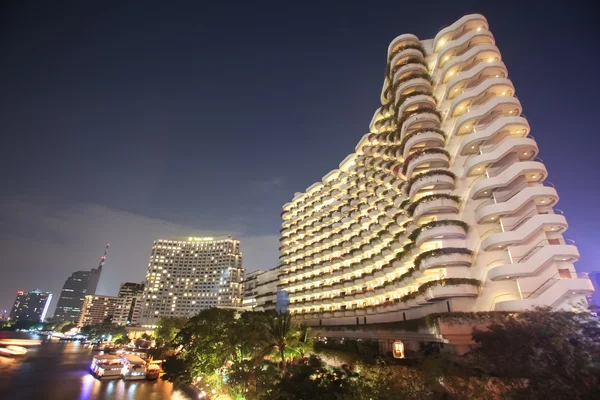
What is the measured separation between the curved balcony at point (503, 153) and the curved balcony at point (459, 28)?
832 inches

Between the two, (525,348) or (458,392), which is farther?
(525,348)

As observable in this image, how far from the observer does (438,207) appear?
43.5m

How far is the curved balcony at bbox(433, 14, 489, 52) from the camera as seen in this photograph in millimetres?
49156

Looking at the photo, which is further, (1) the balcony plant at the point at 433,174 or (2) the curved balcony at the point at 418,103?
(2) the curved balcony at the point at 418,103

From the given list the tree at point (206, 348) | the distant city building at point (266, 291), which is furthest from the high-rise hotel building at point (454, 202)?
the distant city building at point (266, 291)

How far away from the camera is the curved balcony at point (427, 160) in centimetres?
4722

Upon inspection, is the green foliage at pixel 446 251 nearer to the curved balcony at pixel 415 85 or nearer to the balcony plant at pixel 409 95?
the balcony plant at pixel 409 95

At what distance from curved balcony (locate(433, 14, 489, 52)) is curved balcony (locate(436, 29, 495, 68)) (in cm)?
152

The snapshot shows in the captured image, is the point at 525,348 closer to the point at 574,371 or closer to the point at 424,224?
the point at 574,371

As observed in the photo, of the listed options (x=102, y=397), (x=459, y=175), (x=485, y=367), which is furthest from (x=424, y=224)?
(x=102, y=397)

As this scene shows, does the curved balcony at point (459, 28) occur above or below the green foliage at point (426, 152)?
above

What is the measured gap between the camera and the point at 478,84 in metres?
47.4

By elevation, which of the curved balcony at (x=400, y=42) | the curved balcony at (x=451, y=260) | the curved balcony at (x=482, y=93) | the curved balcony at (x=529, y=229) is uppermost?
the curved balcony at (x=400, y=42)

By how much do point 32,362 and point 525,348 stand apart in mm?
104466
